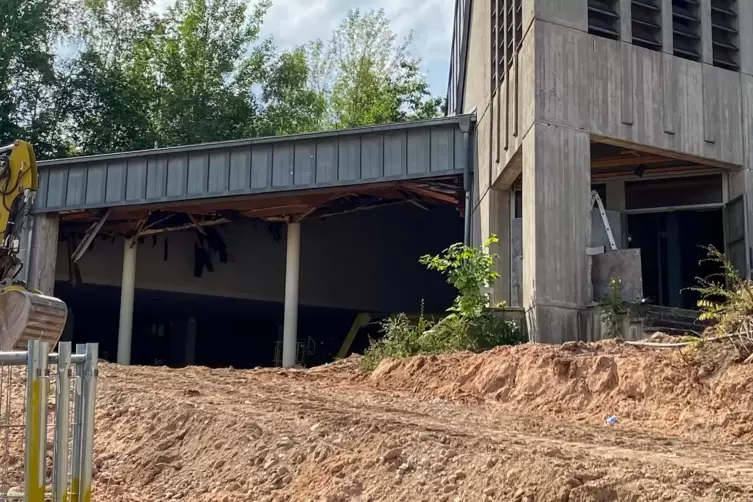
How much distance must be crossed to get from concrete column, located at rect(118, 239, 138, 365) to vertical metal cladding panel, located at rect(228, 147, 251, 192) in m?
4.58

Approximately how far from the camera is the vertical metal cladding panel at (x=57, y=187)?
2088 centimetres

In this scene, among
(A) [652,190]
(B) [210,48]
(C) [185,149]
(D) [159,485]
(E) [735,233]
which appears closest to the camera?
(D) [159,485]

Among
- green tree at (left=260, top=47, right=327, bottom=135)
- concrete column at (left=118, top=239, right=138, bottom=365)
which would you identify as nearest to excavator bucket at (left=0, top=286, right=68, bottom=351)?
concrete column at (left=118, top=239, right=138, bottom=365)

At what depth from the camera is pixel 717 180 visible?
1570cm

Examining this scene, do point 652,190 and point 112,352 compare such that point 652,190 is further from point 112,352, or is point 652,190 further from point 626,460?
point 112,352

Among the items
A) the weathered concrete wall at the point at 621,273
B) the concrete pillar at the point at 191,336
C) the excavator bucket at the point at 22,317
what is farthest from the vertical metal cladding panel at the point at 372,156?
the concrete pillar at the point at 191,336

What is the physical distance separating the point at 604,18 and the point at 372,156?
6.08 m

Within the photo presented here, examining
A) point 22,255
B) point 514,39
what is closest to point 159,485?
point 514,39

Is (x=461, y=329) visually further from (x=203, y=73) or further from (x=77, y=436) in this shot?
(x=203, y=73)

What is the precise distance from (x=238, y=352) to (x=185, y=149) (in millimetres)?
17797

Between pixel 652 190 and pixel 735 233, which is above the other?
pixel 652 190

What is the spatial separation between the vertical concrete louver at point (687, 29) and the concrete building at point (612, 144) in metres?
0.02

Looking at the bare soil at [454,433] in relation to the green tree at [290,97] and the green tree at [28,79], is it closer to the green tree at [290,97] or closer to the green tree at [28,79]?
the green tree at [28,79]

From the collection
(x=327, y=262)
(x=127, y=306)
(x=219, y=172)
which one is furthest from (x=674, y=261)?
(x=327, y=262)
